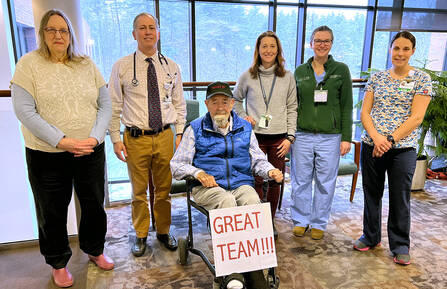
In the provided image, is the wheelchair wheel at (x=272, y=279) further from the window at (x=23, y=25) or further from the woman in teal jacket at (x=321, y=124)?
the window at (x=23, y=25)

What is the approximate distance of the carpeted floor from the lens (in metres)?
2.04

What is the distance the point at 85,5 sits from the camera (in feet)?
13.6

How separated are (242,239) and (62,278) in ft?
3.93

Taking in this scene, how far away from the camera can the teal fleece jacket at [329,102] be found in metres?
2.37

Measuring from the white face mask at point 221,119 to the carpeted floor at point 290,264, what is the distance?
99 centimetres

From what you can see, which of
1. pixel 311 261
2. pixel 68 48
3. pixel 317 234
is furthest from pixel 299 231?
pixel 68 48

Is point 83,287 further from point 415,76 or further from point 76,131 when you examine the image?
point 415,76

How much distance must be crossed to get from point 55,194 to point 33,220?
81 centimetres

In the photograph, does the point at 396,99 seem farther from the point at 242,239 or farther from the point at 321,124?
the point at 242,239

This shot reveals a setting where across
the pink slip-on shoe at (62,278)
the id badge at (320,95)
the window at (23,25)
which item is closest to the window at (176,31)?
the window at (23,25)

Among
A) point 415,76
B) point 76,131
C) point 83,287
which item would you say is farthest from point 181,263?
point 415,76

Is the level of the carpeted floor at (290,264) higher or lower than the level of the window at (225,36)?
lower

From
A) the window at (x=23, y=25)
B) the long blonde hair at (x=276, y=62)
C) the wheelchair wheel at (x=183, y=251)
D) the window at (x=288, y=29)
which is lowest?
the wheelchair wheel at (x=183, y=251)

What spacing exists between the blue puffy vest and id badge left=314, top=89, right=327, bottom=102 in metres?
0.71
